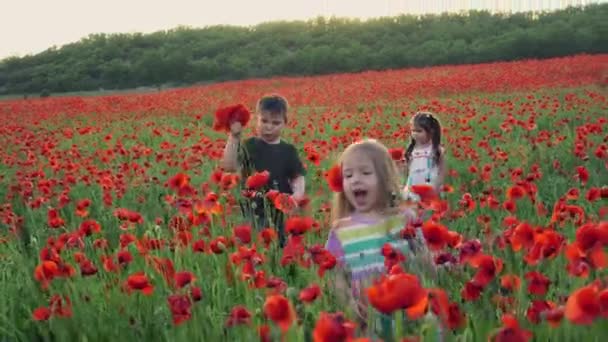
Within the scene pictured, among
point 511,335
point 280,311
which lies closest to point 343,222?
point 280,311

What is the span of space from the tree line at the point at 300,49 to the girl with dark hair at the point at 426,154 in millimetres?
22990

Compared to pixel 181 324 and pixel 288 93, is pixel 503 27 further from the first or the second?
pixel 181 324

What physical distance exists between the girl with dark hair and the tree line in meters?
23.0

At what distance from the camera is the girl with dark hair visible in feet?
16.2

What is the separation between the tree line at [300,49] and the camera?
2788cm

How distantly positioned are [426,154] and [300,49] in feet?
97.1

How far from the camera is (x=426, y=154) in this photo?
16.4ft

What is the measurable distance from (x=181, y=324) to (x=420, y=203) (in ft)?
3.57

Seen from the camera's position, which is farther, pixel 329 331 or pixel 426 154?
pixel 426 154

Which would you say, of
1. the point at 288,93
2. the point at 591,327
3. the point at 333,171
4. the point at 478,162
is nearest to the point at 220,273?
the point at 333,171

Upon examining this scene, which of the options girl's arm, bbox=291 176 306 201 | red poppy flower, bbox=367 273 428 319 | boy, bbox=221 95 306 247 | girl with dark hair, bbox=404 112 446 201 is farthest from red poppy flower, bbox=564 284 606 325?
girl with dark hair, bbox=404 112 446 201

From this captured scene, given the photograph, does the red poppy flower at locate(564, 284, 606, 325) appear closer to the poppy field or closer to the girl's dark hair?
the poppy field

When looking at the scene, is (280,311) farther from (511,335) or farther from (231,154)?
(231,154)

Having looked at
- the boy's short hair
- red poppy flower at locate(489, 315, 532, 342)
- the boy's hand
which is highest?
the boy's short hair
